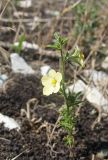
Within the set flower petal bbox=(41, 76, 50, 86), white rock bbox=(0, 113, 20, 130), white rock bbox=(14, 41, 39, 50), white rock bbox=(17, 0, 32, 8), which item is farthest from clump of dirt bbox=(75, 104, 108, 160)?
white rock bbox=(17, 0, 32, 8)

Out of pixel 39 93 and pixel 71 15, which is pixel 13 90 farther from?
pixel 71 15

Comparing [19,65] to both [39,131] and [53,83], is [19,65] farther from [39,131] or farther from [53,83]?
[53,83]

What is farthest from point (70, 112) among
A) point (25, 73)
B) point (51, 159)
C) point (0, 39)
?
point (0, 39)

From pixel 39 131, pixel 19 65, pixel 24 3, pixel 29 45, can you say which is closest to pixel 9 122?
pixel 39 131

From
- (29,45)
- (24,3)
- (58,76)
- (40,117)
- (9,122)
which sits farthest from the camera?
(24,3)

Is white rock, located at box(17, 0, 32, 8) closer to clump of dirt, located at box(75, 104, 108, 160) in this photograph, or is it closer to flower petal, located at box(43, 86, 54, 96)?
clump of dirt, located at box(75, 104, 108, 160)

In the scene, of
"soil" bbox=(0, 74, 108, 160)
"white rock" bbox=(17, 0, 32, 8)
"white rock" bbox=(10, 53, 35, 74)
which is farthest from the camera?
"white rock" bbox=(17, 0, 32, 8)

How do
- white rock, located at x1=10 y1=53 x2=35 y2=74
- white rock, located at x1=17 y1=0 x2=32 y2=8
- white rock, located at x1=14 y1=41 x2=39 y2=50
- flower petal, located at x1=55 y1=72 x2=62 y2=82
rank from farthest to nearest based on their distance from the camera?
white rock, located at x1=17 y1=0 x2=32 y2=8
white rock, located at x1=14 y1=41 x2=39 y2=50
white rock, located at x1=10 y1=53 x2=35 y2=74
flower petal, located at x1=55 y1=72 x2=62 y2=82

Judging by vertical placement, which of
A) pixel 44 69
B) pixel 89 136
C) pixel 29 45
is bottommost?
pixel 89 136
